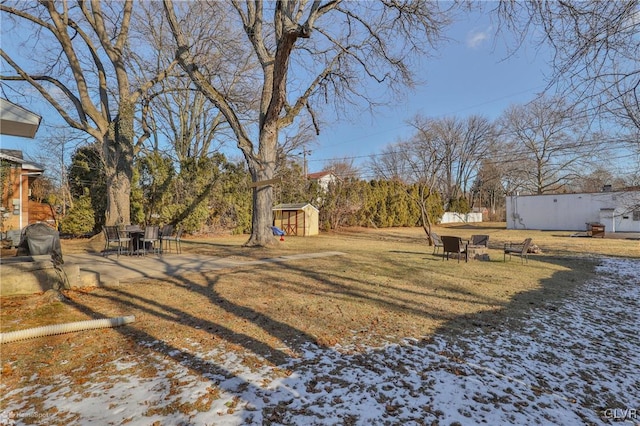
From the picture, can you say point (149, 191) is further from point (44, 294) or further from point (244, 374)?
point (244, 374)

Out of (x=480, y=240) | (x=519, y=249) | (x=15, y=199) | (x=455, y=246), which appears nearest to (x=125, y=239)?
(x=455, y=246)

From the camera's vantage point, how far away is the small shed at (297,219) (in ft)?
74.9

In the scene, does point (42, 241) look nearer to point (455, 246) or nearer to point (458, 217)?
point (455, 246)

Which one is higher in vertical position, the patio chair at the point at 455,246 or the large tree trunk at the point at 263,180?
the large tree trunk at the point at 263,180

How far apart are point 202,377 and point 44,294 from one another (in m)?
3.83

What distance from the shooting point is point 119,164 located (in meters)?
13.5

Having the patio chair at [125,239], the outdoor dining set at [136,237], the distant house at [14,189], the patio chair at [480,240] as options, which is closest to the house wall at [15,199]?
the distant house at [14,189]

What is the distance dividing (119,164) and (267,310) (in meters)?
12.0

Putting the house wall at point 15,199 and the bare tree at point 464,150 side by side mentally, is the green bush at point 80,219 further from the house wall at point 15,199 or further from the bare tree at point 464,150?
the bare tree at point 464,150

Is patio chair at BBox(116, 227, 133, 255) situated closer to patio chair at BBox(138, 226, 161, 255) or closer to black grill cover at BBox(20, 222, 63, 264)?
patio chair at BBox(138, 226, 161, 255)

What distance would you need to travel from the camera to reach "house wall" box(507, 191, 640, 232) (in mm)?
26547

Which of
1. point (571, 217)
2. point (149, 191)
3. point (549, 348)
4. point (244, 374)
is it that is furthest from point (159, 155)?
point (571, 217)

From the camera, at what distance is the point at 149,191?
18125 mm

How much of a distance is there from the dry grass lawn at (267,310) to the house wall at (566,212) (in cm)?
2513
